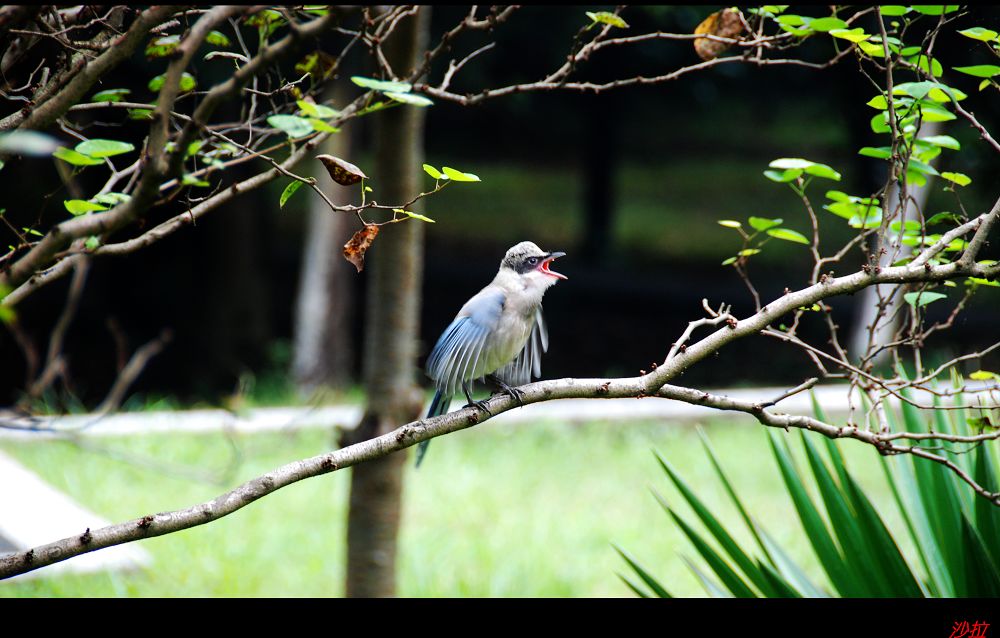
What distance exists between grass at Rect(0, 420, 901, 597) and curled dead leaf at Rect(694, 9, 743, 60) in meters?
2.75

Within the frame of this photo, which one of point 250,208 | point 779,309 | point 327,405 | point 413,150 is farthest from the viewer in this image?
point 250,208

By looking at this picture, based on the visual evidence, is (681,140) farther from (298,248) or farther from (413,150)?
(413,150)

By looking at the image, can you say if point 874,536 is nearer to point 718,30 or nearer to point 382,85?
point 718,30

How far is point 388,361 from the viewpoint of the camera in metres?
3.61

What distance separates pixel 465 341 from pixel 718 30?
3.18ft

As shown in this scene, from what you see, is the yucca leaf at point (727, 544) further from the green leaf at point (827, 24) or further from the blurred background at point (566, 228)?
the green leaf at point (827, 24)

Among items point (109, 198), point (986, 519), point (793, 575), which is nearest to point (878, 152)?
point (986, 519)

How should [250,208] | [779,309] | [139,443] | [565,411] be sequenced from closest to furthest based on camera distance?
[779,309] < [139,443] < [565,411] < [250,208]

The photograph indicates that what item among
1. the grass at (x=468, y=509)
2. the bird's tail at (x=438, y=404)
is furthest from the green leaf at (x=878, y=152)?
the grass at (x=468, y=509)

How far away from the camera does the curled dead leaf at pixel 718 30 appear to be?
85.4 inches

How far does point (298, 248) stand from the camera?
18953 millimetres

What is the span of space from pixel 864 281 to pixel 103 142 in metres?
1.39
